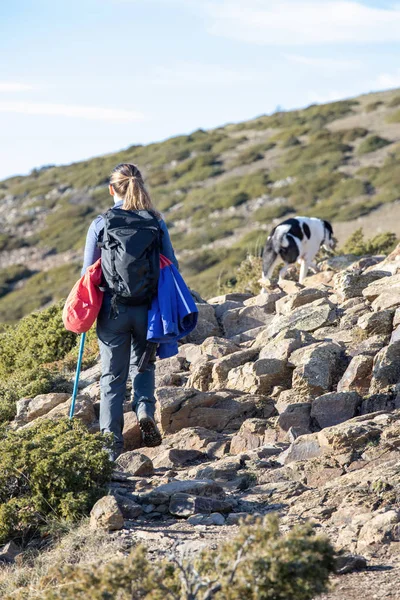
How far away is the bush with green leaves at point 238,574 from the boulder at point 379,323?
15.1 feet

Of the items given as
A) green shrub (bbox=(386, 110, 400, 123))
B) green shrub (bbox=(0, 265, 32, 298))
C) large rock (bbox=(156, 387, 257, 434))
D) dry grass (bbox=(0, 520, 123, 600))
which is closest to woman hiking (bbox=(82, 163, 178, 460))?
large rock (bbox=(156, 387, 257, 434))

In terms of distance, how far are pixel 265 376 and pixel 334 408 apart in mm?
971

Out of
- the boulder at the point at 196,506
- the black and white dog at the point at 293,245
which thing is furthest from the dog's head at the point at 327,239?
the boulder at the point at 196,506

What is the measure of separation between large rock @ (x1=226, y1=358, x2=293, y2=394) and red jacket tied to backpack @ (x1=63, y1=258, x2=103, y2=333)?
1.93 metres

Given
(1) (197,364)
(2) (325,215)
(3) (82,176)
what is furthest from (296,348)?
(3) (82,176)

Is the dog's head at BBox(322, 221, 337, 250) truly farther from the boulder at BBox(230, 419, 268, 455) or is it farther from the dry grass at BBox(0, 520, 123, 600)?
the dry grass at BBox(0, 520, 123, 600)

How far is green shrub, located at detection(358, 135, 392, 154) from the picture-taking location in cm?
4009

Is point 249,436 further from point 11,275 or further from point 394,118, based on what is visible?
point 394,118

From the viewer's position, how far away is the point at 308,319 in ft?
29.1

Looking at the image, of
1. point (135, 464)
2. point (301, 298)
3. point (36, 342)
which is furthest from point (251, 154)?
point (135, 464)

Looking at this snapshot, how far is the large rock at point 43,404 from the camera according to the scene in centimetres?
830

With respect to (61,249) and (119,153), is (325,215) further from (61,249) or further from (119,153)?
(119,153)

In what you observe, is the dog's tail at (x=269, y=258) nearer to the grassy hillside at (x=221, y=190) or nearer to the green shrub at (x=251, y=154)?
the grassy hillside at (x=221, y=190)

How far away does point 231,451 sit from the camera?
6785mm
